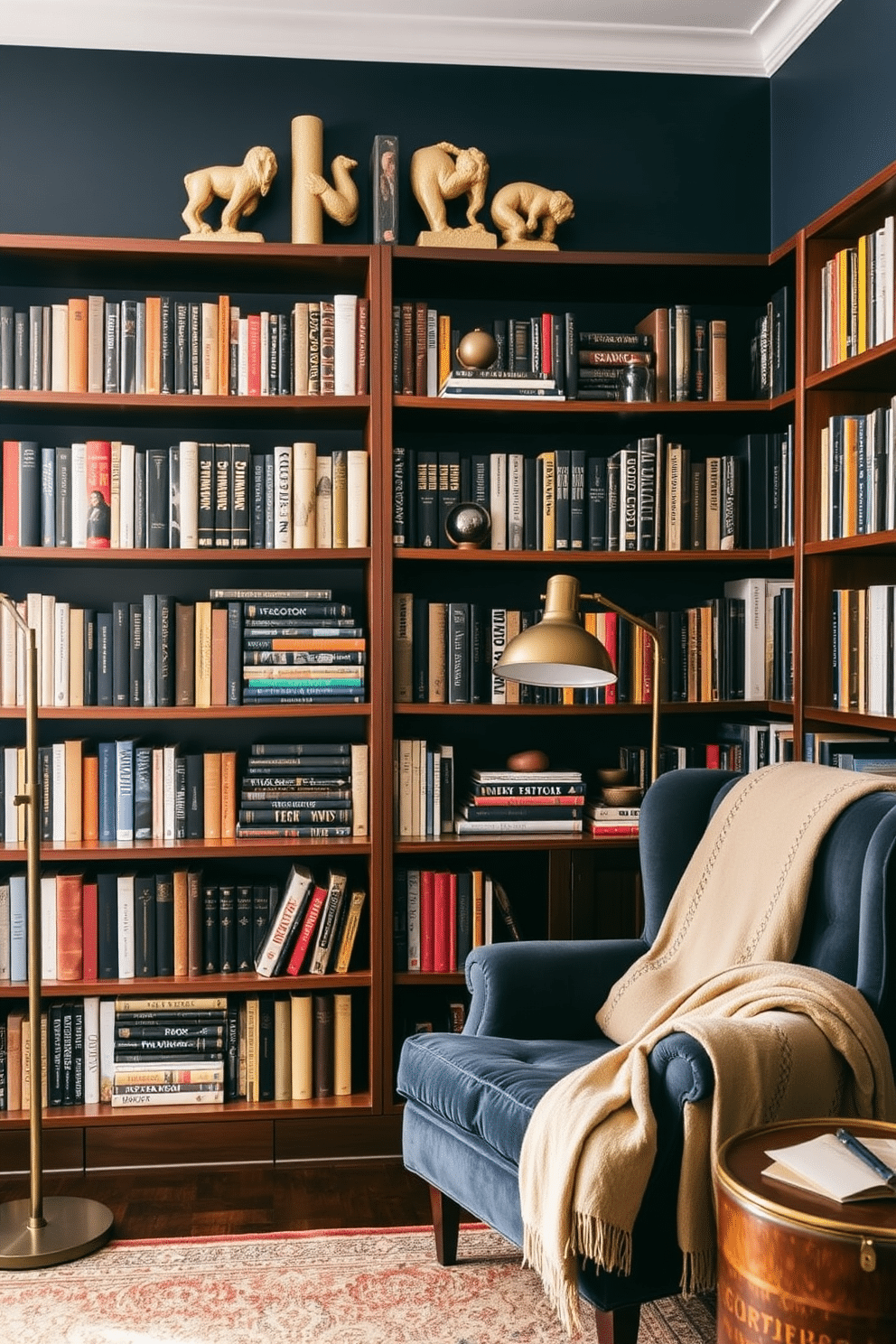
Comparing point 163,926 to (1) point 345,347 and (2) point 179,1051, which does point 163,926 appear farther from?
(1) point 345,347

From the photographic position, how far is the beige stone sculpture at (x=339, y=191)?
3279 mm

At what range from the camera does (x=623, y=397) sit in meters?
3.28

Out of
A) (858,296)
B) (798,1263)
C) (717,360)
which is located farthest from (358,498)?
(798,1263)

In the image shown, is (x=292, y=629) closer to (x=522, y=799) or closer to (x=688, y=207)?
(x=522, y=799)

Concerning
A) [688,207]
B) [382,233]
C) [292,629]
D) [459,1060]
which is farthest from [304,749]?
[688,207]

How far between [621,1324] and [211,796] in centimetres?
166

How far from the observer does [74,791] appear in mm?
3160

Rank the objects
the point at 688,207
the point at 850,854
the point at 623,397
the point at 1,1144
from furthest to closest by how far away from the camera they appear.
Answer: the point at 688,207 → the point at 623,397 → the point at 1,1144 → the point at 850,854

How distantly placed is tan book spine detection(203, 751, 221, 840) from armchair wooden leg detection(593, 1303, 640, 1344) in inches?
62.6

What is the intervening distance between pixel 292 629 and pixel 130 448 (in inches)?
23.7

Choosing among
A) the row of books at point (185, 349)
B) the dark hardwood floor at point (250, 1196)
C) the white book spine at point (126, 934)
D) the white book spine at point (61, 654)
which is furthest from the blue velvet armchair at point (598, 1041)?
the row of books at point (185, 349)

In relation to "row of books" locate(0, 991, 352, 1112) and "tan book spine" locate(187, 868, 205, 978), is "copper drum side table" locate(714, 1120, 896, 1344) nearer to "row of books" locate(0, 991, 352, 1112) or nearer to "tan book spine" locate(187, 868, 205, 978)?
"row of books" locate(0, 991, 352, 1112)

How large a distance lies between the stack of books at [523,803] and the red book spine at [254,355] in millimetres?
1137

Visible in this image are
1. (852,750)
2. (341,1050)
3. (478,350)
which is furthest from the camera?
(341,1050)
